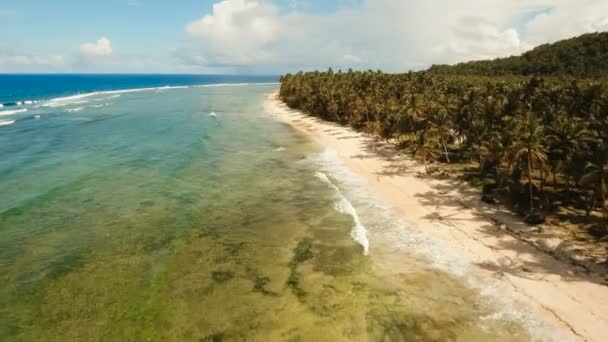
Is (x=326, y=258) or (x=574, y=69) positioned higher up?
(x=574, y=69)

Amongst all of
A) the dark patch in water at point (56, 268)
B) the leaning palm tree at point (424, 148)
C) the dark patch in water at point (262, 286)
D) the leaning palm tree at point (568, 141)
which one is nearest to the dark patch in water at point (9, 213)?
the dark patch in water at point (56, 268)

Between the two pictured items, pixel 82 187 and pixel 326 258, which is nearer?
pixel 326 258

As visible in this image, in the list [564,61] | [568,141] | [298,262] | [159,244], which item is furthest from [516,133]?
[564,61]

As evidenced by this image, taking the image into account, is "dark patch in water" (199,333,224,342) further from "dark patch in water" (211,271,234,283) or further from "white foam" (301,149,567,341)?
"white foam" (301,149,567,341)

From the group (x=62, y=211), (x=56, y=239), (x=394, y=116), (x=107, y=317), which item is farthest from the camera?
(x=394, y=116)

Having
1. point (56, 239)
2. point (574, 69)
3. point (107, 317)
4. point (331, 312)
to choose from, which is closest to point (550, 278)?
point (331, 312)

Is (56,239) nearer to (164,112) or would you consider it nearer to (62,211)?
(62,211)

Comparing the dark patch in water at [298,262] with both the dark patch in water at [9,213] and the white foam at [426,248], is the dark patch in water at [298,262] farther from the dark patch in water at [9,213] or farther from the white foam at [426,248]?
the dark patch in water at [9,213]
